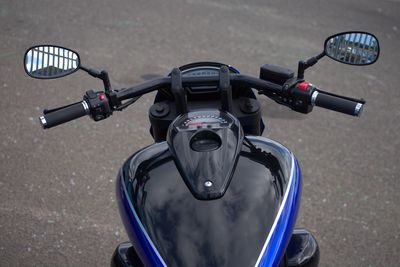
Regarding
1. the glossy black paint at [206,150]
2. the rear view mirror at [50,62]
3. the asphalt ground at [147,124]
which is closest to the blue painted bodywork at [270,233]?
the glossy black paint at [206,150]

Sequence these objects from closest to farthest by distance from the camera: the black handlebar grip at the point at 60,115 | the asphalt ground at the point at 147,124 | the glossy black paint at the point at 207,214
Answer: the glossy black paint at the point at 207,214
the black handlebar grip at the point at 60,115
the asphalt ground at the point at 147,124

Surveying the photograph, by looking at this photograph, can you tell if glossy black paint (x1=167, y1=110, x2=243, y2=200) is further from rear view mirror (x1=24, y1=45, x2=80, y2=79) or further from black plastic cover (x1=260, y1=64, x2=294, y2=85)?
rear view mirror (x1=24, y1=45, x2=80, y2=79)

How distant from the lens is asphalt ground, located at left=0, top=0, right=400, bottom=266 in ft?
11.5

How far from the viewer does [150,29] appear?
637 centimetres

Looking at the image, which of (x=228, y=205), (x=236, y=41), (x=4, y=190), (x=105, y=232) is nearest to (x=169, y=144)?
(x=228, y=205)

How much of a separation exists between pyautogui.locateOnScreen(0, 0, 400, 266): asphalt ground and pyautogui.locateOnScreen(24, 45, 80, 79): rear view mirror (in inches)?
66.1

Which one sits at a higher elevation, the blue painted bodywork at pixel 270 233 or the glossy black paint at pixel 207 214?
the glossy black paint at pixel 207 214

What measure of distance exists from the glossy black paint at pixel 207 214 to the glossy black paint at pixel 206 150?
1.3 inches

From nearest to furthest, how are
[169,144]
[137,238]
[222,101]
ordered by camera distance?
[137,238], [169,144], [222,101]

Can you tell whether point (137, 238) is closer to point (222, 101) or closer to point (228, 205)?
point (228, 205)

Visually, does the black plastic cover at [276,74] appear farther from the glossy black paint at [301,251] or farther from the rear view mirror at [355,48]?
the glossy black paint at [301,251]

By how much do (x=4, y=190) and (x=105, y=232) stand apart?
91 centimetres

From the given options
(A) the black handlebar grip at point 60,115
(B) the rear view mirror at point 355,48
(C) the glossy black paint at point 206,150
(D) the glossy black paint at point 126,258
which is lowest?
(D) the glossy black paint at point 126,258

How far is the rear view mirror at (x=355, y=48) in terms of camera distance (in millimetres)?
1983
